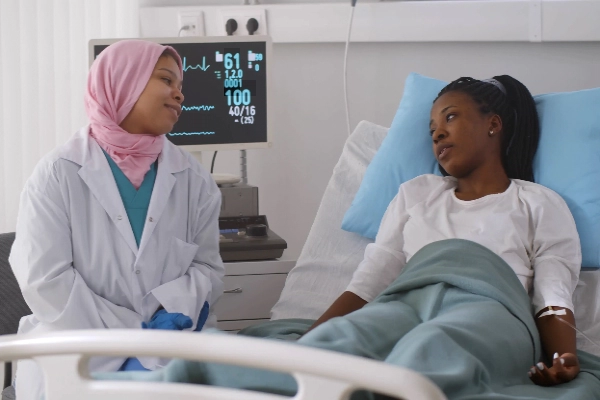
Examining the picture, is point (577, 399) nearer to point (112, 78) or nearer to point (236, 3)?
point (112, 78)

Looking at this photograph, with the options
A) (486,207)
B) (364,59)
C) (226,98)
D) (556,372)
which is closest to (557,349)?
(556,372)

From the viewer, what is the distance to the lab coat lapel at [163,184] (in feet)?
5.46

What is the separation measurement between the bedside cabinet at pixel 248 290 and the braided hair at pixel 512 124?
65 cm

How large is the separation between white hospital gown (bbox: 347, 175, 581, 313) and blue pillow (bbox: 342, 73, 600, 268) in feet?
0.26

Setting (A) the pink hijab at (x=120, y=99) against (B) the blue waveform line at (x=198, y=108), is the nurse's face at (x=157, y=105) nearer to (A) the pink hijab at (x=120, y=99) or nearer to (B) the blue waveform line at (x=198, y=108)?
(A) the pink hijab at (x=120, y=99)

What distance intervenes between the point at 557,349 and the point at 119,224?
0.95 metres

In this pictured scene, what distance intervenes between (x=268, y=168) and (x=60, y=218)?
56.8 inches

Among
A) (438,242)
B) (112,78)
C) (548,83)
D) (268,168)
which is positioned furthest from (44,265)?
(548,83)

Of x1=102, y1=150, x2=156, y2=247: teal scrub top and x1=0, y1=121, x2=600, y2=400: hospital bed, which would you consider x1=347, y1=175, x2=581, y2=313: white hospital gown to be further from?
x1=0, y1=121, x2=600, y2=400: hospital bed

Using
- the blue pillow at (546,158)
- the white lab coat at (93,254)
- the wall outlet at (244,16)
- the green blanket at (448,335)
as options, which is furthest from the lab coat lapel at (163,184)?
the wall outlet at (244,16)

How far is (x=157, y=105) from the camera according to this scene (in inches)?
68.4

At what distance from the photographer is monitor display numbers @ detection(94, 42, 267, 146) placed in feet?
7.97

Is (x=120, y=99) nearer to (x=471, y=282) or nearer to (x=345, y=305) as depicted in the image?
(x=345, y=305)

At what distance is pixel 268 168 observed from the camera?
9.82ft
